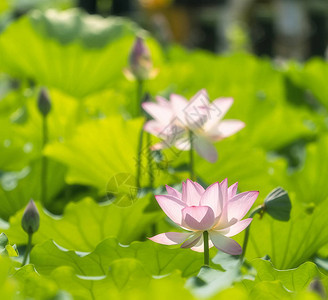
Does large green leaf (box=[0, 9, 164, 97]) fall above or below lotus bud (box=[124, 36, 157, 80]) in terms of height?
below

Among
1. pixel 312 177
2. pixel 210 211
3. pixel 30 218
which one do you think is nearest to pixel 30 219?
pixel 30 218

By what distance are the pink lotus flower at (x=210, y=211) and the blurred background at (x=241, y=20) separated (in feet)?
13.1

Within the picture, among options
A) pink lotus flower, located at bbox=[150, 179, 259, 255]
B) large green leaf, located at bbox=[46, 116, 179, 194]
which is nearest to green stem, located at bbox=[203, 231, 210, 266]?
pink lotus flower, located at bbox=[150, 179, 259, 255]

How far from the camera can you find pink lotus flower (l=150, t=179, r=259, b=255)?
587 mm

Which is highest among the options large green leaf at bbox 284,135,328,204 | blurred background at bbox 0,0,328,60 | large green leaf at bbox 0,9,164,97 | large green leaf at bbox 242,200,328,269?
large green leaf at bbox 242,200,328,269

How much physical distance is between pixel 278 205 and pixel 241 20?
5873 millimetres

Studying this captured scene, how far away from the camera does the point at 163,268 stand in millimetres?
649

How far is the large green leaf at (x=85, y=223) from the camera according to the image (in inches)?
30.6

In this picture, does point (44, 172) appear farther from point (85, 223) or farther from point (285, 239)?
point (285, 239)

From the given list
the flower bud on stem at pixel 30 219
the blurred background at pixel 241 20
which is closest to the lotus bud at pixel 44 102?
the flower bud on stem at pixel 30 219

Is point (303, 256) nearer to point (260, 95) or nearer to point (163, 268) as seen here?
point (163, 268)

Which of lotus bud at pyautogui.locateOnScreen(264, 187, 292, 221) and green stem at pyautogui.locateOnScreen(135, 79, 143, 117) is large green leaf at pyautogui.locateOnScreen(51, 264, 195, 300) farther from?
green stem at pyautogui.locateOnScreen(135, 79, 143, 117)

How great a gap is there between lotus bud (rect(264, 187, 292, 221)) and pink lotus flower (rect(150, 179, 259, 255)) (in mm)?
79

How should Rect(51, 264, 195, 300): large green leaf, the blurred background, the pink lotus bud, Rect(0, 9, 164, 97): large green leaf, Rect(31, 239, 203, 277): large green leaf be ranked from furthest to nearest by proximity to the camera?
the blurred background → Rect(0, 9, 164, 97): large green leaf → the pink lotus bud → Rect(31, 239, 203, 277): large green leaf → Rect(51, 264, 195, 300): large green leaf
